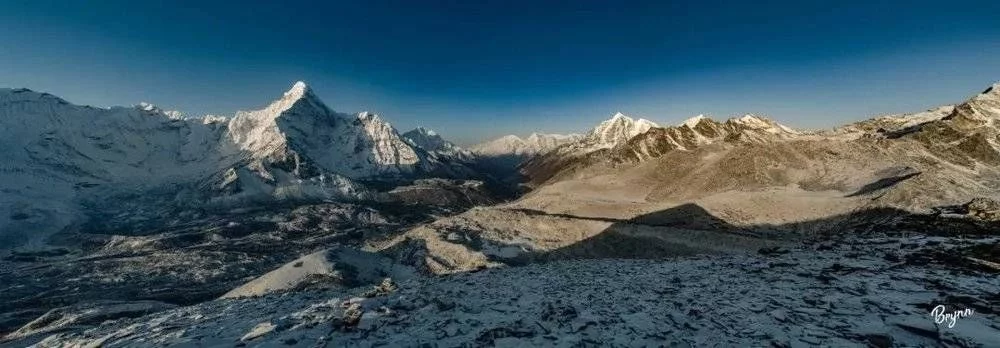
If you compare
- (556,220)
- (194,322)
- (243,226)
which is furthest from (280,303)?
(243,226)

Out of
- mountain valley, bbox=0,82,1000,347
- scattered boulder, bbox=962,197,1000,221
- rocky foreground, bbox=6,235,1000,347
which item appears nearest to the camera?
rocky foreground, bbox=6,235,1000,347

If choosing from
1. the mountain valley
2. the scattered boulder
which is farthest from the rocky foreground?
the scattered boulder

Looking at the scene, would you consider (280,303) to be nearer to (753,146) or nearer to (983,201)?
(983,201)
